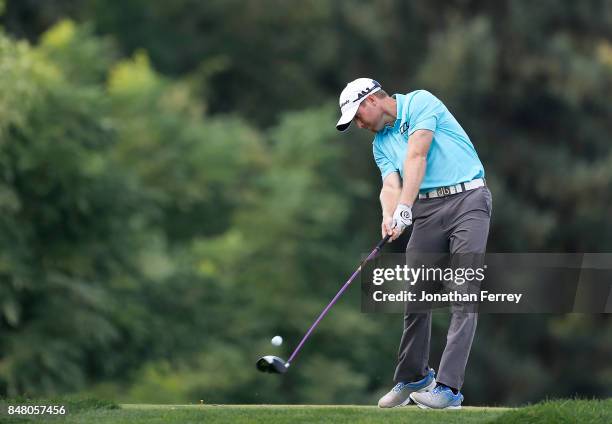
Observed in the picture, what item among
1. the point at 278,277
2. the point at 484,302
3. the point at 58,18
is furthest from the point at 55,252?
the point at 484,302

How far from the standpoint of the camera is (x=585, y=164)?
1752 inches

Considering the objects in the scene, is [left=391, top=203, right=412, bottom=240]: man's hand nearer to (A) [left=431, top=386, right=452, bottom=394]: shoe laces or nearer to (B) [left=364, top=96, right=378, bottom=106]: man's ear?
(B) [left=364, top=96, right=378, bottom=106]: man's ear

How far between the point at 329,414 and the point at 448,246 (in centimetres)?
134

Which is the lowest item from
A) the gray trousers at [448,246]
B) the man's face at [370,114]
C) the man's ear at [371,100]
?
the gray trousers at [448,246]

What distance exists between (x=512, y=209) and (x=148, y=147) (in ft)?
38.0

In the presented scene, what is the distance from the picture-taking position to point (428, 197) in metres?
9.69

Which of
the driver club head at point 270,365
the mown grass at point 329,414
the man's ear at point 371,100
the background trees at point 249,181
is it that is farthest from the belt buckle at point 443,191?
the background trees at point 249,181

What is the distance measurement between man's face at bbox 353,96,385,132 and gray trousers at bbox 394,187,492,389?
585mm

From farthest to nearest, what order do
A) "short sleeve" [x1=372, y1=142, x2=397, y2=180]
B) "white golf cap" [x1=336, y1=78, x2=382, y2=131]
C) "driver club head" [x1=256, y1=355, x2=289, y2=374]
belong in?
"short sleeve" [x1=372, y1=142, x2=397, y2=180]
"driver club head" [x1=256, y1=355, x2=289, y2=374]
"white golf cap" [x1=336, y1=78, x2=382, y2=131]

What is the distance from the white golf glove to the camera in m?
9.44

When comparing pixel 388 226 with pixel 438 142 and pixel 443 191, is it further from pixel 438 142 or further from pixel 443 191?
pixel 438 142

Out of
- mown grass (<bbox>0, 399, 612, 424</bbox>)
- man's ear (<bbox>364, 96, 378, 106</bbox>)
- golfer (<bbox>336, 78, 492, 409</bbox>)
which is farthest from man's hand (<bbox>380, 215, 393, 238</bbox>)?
mown grass (<bbox>0, 399, 612, 424</bbox>)

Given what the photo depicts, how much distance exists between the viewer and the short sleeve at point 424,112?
373 inches

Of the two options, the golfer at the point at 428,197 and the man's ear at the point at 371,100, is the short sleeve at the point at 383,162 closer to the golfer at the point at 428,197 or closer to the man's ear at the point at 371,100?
the golfer at the point at 428,197
